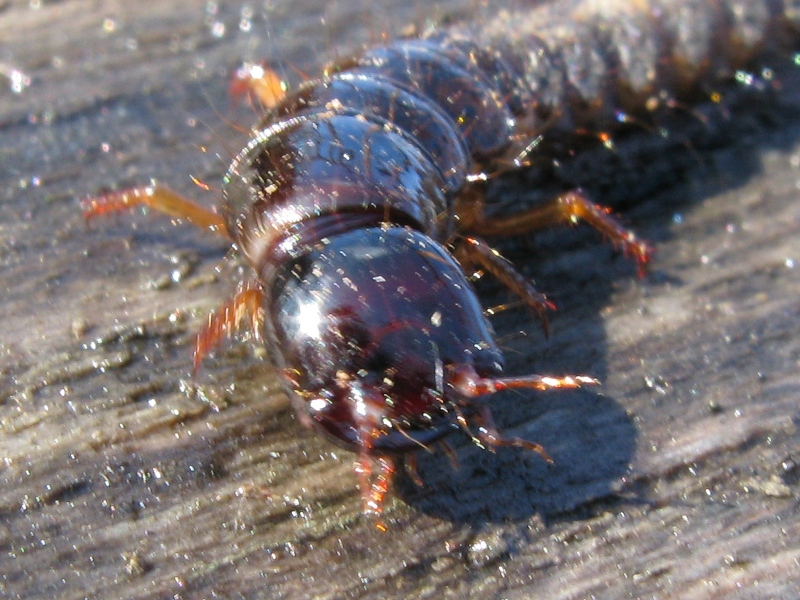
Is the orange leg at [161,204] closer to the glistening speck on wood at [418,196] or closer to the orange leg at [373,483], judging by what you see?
the glistening speck on wood at [418,196]

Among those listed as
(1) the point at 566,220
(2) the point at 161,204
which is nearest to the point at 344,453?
(2) the point at 161,204

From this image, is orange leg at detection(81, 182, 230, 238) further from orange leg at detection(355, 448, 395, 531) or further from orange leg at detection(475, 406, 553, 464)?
orange leg at detection(475, 406, 553, 464)

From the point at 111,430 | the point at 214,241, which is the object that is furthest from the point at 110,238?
the point at 111,430

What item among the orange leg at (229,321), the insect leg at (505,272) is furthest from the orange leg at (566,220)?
the orange leg at (229,321)

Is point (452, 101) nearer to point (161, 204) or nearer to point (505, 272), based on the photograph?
point (505, 272)

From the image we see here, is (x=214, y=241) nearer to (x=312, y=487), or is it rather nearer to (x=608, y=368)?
(x=312, y=487)
